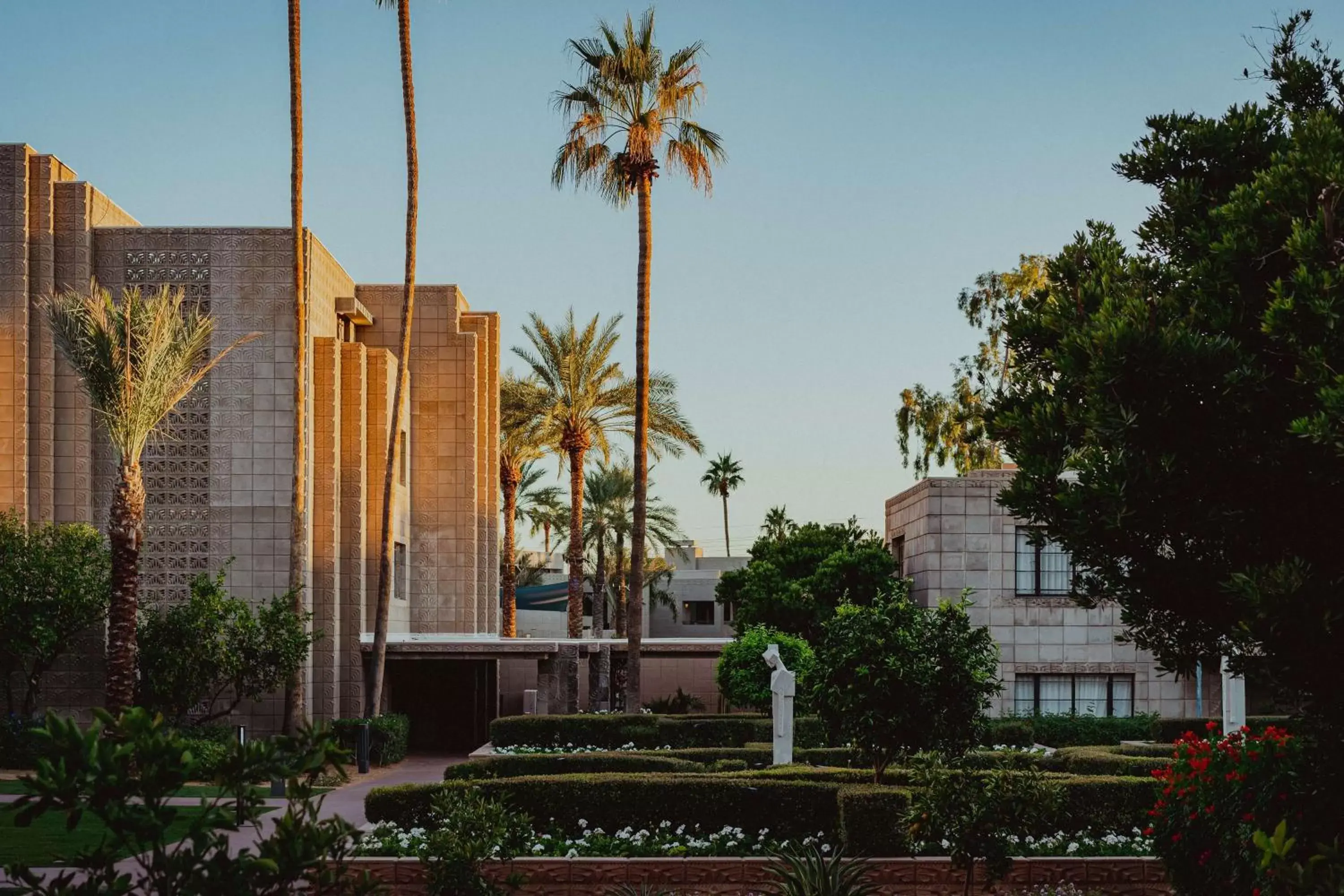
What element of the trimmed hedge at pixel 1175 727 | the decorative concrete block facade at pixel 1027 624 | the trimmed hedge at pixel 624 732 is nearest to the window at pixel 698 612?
the decorative concrete block facade at pixel 1027 624

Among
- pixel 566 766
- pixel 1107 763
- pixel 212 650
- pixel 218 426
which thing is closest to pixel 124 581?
pixel 212 650

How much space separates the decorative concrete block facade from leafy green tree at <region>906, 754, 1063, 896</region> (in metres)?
20.2

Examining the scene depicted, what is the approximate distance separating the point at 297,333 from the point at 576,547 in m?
11.4

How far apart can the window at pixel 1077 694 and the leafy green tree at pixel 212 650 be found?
15.0m

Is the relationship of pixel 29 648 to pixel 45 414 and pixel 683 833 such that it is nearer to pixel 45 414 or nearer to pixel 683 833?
pixel 45 414

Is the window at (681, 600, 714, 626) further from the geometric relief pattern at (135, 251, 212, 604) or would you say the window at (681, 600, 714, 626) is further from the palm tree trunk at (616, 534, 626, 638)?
the geometric relief pattern at (135, 251, 212, 604)

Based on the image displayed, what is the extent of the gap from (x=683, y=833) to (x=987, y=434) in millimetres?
6833

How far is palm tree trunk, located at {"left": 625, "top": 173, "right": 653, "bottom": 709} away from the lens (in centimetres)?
3105

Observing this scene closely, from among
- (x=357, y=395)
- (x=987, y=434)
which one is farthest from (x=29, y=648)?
(x=987, y=434)

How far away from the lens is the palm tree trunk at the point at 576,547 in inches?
1570

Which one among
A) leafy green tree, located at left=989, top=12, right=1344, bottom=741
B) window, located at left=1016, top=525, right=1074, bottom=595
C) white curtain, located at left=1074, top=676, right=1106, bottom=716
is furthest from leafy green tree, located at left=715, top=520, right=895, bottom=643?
leafy green tree, located at left=989, top=12, right=1344, bottom=741

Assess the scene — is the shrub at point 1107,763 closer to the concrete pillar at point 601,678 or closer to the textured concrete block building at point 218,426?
the concrete pillar at point 601,678

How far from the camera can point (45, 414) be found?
30641 mm

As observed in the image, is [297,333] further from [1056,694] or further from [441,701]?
[1056,694]
